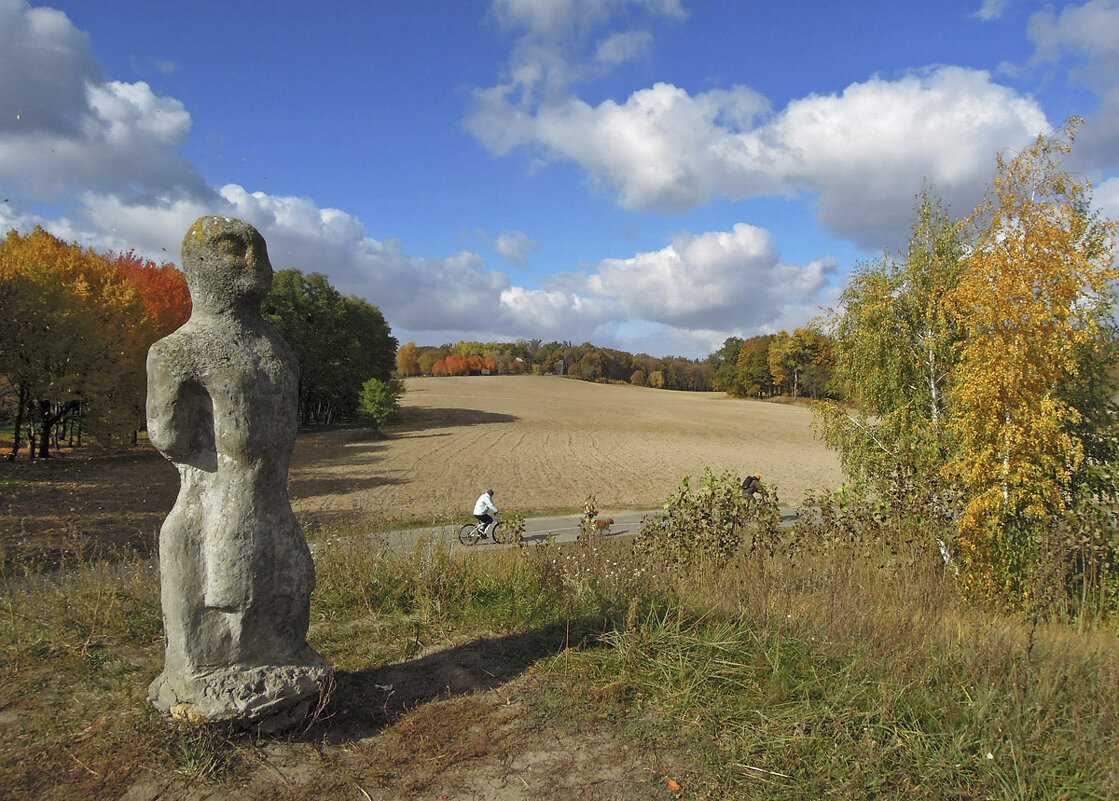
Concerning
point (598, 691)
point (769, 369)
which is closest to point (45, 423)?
point (598, 691)

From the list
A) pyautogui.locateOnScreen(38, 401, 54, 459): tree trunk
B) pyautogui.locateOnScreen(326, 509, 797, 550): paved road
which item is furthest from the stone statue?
pyautogui.locateOnScreen(38, 401, 54, 459): tree trunk

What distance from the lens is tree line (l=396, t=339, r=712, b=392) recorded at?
131500 mm

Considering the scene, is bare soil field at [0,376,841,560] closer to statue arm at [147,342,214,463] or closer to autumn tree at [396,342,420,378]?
statue arm at [147,342,214,463]

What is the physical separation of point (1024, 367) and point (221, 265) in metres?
9.71

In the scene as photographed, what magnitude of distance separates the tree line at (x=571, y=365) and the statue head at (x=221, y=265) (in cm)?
12497

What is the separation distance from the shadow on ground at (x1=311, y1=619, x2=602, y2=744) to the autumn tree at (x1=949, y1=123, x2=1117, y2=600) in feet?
21.4

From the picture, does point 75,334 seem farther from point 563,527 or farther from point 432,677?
point 432,677

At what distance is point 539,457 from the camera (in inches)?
1391

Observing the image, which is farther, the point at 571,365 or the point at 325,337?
the point at 571,365

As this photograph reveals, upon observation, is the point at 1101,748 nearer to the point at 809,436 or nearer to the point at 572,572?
the point at 572,572

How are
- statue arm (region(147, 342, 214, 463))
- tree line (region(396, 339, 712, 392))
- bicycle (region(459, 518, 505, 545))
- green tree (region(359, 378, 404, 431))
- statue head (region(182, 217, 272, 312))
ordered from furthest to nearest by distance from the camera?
tree line (region(396, 339, 712, 392))
green tree (region(359, 378, 404, 431))
bicycle (region(459, 518, 505, 545))
statue head (region(182, 217, 272, 312))
statue arm (region(147, 342, 214, 463))

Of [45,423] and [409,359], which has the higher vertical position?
[409,359]

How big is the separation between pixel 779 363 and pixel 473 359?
7095 centimetres

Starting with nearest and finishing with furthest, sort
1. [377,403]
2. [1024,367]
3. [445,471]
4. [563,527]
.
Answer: [1024,367] → [563,527] → [445,471] → [377,403]
